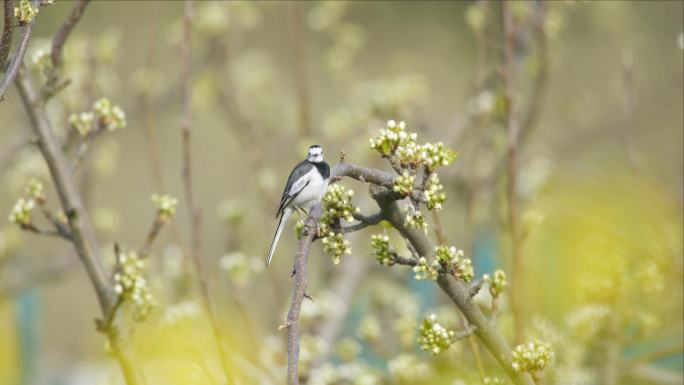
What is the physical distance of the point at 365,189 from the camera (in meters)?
6.32

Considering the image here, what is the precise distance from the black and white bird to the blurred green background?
64 centimetres

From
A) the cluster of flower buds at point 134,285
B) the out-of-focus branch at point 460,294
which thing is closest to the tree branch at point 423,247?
the out-of-focus branch at point 460,294

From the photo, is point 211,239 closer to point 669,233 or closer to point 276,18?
point 276,18

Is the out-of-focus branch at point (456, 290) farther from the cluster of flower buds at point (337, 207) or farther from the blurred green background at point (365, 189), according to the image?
the blurred green background at point (365, 189)

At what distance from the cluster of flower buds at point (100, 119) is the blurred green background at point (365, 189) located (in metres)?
0.17

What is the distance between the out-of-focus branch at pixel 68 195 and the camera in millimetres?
2672

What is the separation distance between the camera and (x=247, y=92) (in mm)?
5988

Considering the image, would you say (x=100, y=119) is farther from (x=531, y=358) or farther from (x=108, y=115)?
(x=531, y=358)

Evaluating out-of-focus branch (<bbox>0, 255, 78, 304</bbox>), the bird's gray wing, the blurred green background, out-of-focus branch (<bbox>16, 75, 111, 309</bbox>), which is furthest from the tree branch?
out-of-focus branch (<bbox>0, 255, 78, 304</bbox>)

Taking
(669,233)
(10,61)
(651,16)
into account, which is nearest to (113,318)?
(10,61)

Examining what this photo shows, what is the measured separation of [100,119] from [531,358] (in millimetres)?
1636

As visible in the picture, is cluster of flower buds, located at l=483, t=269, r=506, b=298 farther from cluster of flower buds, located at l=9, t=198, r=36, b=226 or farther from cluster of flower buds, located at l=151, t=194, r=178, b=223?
cluster of flower buds, located at l=9, t=198, r=36, b=226

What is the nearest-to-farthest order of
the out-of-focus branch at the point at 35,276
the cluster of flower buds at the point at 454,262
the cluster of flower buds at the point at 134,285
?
1. the cluster of flower buds at the point at 454,262
2. the cluster of flower buds at the point at 134,285
3. the out-of-focus branch at the point at 35,276

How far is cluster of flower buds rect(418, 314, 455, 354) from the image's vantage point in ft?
6.24
